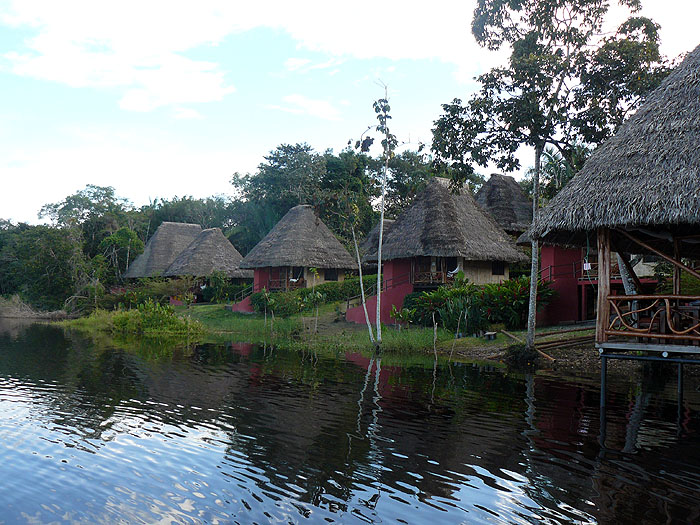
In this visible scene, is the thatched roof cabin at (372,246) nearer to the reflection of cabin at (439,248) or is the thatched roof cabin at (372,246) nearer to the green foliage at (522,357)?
the reflection of cabin at (439,248)

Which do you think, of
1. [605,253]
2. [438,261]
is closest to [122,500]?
[605,253]

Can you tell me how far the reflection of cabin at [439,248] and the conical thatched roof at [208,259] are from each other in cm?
1318

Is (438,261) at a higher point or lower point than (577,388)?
higher

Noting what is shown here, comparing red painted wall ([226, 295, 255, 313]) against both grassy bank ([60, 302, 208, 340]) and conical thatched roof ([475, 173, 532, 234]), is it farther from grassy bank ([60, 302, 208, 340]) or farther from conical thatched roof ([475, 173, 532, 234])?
conical thatched roof ([475, 173, 532, 234])

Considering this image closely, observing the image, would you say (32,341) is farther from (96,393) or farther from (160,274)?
(160,274)

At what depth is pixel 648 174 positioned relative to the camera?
30.5ft

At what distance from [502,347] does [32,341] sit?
54.9ft

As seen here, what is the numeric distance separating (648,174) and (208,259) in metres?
31.6

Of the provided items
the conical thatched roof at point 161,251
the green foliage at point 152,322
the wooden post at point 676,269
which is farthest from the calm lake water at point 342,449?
the conical thatched roof at point 161,251

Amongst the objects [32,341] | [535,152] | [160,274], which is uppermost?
[535,152]

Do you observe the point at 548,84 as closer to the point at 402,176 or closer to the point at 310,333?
the point at 310,333

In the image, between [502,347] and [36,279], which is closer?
[502,347]

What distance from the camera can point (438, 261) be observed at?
2672 cm

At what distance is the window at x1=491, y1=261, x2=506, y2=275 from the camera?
2759 cm
